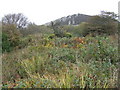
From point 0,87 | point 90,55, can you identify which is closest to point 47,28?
point 90,55

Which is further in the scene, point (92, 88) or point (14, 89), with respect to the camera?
point (14, 89)

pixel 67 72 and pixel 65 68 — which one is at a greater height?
pixel 67 72

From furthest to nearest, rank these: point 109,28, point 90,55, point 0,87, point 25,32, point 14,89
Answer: point 25,32
point 109,28
point 90,55
point 0,87
point 14,89

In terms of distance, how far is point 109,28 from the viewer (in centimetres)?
1291

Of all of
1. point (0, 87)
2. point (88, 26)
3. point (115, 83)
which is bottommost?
point (0, 87)

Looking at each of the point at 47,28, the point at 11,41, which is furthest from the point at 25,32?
the point at 11,41

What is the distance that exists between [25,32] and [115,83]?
16246 millimetres

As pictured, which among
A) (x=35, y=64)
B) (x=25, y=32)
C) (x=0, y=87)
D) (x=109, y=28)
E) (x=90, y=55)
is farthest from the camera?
(x=25, y=32)

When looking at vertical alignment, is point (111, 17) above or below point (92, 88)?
above

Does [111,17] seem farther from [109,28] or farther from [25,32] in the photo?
[25,32]

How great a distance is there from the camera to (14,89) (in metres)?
2.69

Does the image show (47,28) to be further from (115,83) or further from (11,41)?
(115,83)

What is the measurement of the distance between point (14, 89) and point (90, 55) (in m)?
2.62

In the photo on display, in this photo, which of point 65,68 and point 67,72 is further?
point 65,68
